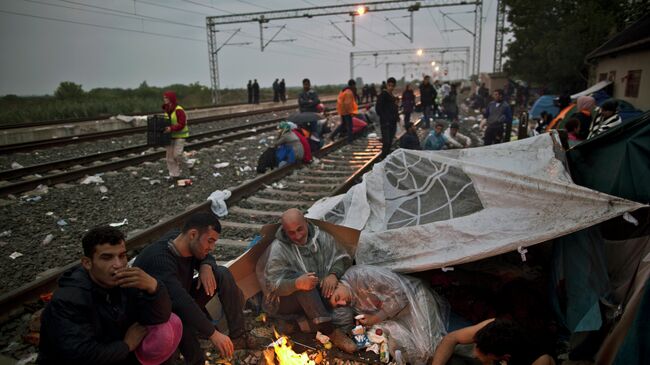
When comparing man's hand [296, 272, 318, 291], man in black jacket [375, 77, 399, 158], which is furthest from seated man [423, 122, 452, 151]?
man's hand [296, 272, 318, 291]

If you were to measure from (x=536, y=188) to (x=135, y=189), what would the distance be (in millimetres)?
6748

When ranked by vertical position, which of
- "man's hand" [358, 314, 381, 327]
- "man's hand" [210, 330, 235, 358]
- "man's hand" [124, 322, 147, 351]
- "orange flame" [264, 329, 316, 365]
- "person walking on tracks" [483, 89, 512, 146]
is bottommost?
"orange flame" [264, 329, 316, 365]

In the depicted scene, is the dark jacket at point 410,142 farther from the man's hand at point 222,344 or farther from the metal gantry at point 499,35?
the metal gantry at point 499,35

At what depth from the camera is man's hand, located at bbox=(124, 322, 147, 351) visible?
2453 mm

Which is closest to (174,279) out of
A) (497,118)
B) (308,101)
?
(497,118)

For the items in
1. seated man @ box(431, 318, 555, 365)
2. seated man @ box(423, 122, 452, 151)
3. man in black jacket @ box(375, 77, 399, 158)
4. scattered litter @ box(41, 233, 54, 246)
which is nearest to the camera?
seated man @ box(431, 318, 555, 365)

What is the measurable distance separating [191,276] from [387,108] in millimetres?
7981

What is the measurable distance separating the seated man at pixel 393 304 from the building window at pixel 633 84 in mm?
12474

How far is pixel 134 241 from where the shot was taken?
5.02m

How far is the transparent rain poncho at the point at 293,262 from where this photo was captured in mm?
3420

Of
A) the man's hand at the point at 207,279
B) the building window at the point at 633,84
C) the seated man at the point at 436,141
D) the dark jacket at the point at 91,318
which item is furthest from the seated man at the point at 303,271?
the building window at the point at 633,84

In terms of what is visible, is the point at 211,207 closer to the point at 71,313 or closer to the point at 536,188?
the point at 71,313

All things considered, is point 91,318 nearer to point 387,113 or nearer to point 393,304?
point 393,304

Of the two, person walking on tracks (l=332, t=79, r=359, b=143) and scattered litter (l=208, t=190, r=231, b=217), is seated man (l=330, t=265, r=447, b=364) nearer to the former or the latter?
scattered litter (l=208, t=190, r=231, b=217)
